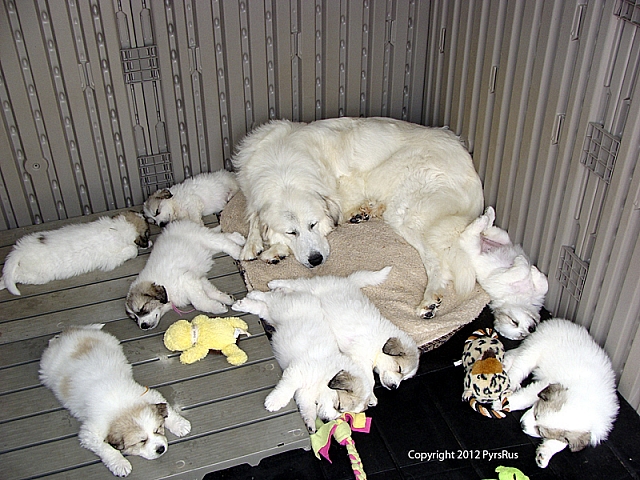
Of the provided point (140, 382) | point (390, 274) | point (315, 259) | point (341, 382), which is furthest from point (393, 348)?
point (140, 382)

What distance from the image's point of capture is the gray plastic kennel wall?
12.6 ft

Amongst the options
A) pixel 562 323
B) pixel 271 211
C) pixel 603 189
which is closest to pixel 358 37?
pixel 271 211

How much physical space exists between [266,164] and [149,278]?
4.42ft

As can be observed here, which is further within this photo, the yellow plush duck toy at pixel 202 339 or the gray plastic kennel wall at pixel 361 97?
the yellow plush duck toy at pixel 202 339

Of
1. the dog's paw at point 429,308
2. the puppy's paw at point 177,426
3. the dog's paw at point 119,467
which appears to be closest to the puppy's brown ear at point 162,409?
the puppy's paw at point 177,426

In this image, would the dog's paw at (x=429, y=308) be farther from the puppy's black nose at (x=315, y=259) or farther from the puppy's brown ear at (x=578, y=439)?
the puppy's brown ear at (x=578, y=439)

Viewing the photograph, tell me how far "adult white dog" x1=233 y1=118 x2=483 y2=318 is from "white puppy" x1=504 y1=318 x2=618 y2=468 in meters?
0.73

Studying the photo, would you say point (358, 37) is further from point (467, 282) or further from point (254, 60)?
point (467, 282)

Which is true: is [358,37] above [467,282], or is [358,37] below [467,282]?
above

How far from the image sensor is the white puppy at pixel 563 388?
3580mm

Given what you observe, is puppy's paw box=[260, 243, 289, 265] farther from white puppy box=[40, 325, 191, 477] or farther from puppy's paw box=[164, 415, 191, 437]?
puppy's paw box=[164, 415, 191, 437]

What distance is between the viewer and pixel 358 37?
5520mm

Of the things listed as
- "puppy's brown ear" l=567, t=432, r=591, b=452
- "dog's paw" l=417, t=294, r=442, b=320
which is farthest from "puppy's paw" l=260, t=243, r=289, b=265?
"puppy's brown ear" l=567, t=432, r=591, b=452

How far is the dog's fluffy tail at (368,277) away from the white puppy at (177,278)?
0.89 m
